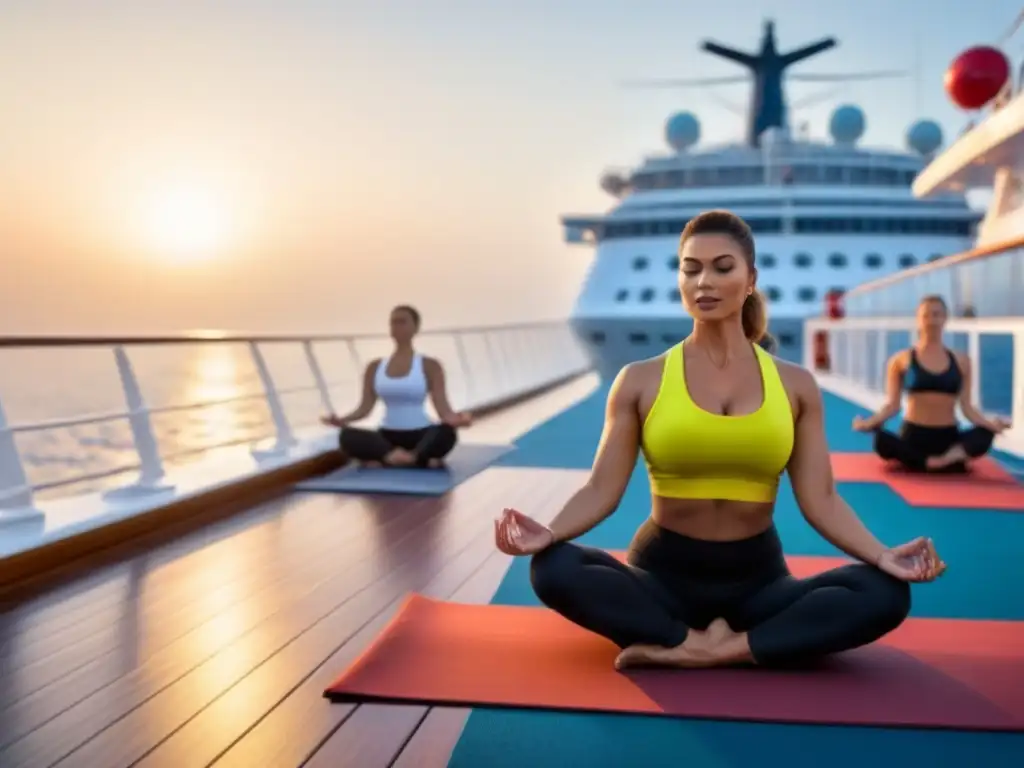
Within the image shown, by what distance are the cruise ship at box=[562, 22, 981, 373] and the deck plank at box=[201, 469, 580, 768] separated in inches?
855

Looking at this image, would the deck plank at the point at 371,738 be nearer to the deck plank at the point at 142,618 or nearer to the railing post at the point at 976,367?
the deck plank at the point at 142,618

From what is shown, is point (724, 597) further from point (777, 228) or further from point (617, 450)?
point (777, 228)

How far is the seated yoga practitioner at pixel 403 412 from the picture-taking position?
6.89m

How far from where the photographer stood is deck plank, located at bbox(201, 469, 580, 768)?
2354 millimetres

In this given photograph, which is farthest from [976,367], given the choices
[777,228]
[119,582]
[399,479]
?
[777,228]

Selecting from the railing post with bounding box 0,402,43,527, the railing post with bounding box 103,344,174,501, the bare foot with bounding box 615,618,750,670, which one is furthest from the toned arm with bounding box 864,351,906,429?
the railing post with bounding box 0,402,43,527

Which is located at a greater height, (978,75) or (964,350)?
(978,75)

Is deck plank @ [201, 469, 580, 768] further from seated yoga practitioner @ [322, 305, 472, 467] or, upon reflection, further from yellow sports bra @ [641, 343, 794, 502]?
seated yoga practitioner @ [322, 305, 472, 467]

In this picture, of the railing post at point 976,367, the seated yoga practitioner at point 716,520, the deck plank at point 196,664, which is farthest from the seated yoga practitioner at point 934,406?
the seated yoga practitioner at point 716,520

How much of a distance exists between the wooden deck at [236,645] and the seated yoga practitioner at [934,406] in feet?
9.24

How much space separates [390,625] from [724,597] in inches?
40.8

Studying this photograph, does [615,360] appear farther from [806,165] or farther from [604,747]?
[604,747]

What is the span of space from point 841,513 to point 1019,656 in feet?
2.18

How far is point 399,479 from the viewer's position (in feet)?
22.0
